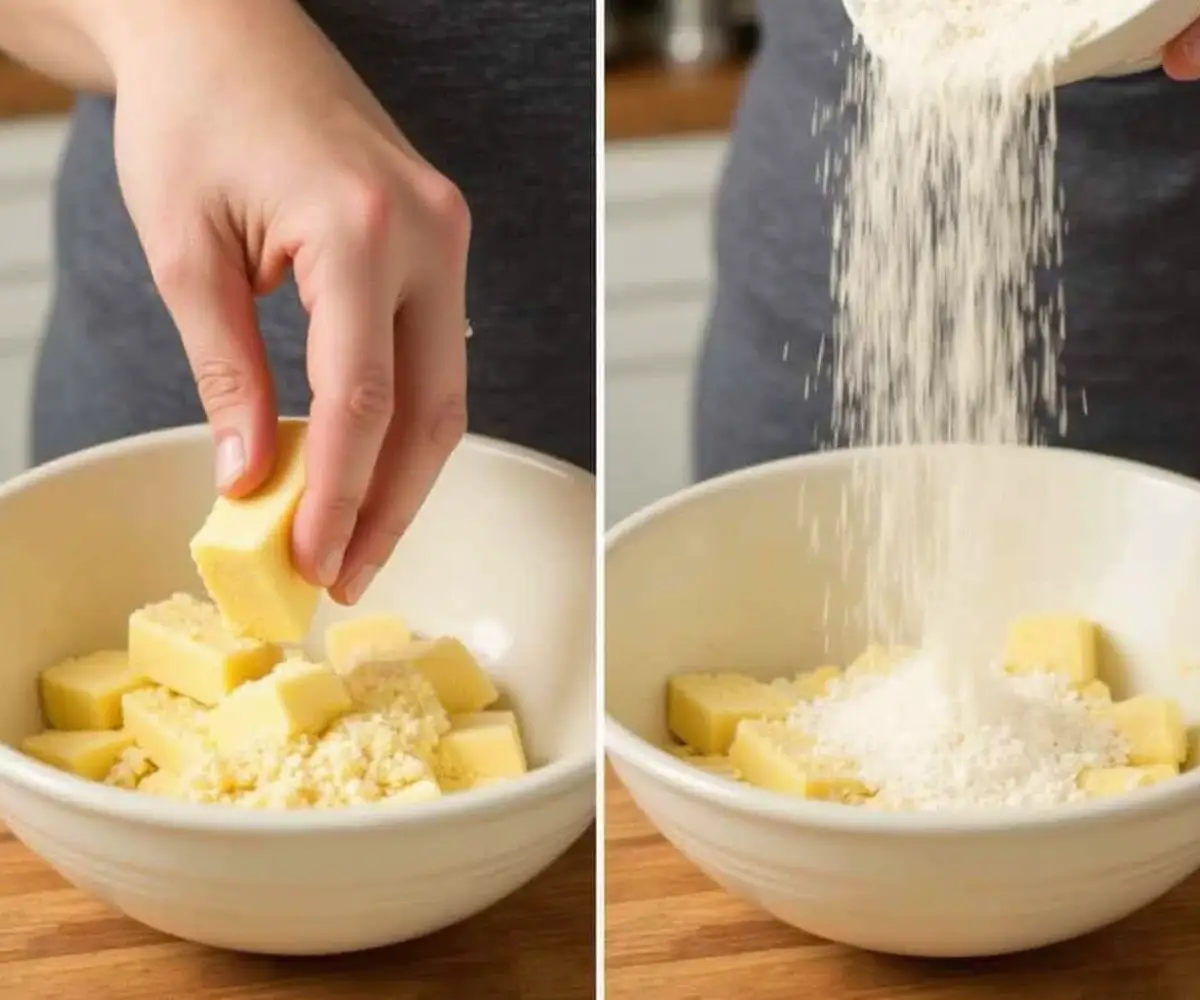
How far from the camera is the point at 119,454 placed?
61 cm

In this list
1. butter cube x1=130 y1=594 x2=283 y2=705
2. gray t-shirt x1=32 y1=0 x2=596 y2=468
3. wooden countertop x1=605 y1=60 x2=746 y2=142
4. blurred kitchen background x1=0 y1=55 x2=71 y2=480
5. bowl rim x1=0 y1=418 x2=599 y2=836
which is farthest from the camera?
blurred kitchen background x1=0 y1=55 x2=71 y2=480

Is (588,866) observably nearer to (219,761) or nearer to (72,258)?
(219,761)

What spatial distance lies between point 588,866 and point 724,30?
433 millimetres

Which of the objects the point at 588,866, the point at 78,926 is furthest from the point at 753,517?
the point at 78,926

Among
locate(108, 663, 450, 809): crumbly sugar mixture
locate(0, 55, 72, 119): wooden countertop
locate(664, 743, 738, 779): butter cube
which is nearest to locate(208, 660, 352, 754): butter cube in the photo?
locate(108, 663, 450, 809): crumbly sugar mixture

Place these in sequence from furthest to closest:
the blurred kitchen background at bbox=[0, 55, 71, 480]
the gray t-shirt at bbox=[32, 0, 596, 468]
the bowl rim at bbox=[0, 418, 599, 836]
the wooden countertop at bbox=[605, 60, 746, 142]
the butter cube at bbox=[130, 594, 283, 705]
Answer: the blurred kitchen background at bbox=[0, 55, 71, 480], the wooden countertop at bbox=[605, 60, 746, 142], the gray t-shirt at bbox=[32, 0, 596, 468], the butter cube at bbox=[130, 594, 283, 705], the bowl rim at bbox=[0, 418, 599, 836]

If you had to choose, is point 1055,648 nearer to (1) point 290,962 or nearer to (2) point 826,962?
(2) point 826,962

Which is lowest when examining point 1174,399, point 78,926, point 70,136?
point 78,926

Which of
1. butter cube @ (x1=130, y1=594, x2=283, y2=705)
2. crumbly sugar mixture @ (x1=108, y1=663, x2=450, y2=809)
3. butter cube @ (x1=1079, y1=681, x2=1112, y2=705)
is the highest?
butter cube @ (x1=130, y1=594, x2=283, y2=705)

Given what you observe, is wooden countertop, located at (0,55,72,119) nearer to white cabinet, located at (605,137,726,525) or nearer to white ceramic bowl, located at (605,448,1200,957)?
white cabinet, located at (605,137,726,525)

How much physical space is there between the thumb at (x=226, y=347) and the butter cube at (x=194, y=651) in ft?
0.20

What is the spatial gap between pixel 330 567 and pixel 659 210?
1.13ft

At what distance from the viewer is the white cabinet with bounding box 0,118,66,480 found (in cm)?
100

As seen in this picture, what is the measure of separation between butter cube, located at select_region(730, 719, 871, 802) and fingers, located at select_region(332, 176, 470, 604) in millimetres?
129
